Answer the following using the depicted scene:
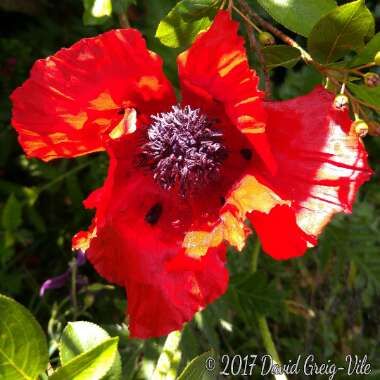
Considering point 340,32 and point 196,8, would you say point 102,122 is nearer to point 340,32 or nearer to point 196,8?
point 196,8

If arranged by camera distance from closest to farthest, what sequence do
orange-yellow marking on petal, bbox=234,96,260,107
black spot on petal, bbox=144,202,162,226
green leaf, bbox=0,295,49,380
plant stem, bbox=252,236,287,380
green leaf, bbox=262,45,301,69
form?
green leaf, bbox=0,295,49,380 → orange-yellow marking on petal, bbox=234,96,260,107 → green leaf, bbox=262,45,301,69 → black spot on petal, bbox=144,202,162,226 → plant stem, bbox=252,236,287,380

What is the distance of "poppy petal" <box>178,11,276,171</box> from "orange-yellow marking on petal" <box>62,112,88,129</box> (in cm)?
18

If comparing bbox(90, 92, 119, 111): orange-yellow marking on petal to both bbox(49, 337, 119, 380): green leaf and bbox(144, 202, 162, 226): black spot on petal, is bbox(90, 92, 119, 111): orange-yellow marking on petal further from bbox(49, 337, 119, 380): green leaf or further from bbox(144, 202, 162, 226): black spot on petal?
Answer: bbox(49, 337, 119, 380): green leaf

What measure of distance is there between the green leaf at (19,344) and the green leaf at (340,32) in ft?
1.93

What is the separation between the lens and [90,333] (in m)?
1.07

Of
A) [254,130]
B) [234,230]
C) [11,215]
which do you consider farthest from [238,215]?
[11,215]

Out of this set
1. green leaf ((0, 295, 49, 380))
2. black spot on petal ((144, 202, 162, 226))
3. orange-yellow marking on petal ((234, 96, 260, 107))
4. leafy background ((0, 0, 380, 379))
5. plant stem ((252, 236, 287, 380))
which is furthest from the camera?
leafy background ((0, 0, 380, 379))

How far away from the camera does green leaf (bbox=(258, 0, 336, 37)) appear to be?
1.07 metres

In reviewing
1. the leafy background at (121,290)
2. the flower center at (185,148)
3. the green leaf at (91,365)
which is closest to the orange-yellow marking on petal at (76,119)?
the flower center at (185,148)

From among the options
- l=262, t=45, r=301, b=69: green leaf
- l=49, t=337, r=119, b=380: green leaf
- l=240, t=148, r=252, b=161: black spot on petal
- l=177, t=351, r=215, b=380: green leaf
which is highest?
l=262, t=45, r=301, b=69: green leaf

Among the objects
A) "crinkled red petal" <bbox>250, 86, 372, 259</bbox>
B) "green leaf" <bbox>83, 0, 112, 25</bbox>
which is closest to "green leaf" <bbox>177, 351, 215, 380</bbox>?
"crinkled red petal" <bbox>250, 86, 372, 259</bbox>

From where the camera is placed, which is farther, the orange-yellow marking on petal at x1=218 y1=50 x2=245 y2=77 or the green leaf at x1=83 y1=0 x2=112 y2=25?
the green leaf at x1=83 y1=0 x2=112 y2=25

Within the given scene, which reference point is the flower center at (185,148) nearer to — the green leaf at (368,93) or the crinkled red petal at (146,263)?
the crinkled red petal at (146,263)

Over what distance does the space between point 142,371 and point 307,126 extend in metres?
0.82
